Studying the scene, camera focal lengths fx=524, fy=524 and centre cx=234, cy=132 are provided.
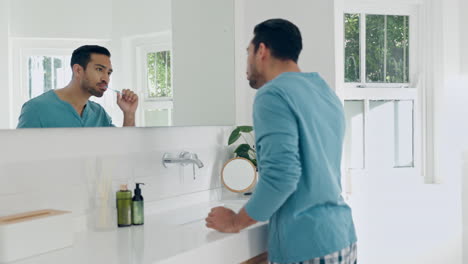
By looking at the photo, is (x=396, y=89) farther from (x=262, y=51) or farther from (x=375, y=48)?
(x=262, y=51)

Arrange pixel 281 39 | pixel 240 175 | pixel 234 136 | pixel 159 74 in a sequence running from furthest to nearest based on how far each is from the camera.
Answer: pixel 234 136 → pixel 240 175 → pixel 159 74 → pixel 281 39

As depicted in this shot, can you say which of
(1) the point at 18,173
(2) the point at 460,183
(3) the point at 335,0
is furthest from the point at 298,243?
(2) the point at 460,183

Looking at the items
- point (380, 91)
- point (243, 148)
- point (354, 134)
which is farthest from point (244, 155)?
point (380, 91)

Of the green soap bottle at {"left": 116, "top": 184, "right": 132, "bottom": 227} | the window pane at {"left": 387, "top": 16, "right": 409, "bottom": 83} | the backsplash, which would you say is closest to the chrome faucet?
the backsplash

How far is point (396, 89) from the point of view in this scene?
136 inches

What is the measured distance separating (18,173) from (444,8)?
9.38 feet

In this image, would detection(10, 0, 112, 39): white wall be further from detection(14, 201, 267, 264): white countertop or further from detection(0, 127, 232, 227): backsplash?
detection(14, 201, 267, 264): white countertop

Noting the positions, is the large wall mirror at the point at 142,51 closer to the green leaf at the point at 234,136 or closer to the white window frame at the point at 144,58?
the white window frame at the point at 144,58

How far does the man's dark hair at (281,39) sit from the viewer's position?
5.58 feet

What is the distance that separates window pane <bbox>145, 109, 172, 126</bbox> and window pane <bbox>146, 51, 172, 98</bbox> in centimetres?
7

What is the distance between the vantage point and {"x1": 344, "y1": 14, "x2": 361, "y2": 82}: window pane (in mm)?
3430

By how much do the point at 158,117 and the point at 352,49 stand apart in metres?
1.71

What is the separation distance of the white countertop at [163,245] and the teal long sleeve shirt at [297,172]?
146 millimetres

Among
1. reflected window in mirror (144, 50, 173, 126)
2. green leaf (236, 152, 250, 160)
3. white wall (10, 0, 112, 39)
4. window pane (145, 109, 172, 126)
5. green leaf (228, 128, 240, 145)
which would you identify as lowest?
green leaf (236, 152, 250, 160)
